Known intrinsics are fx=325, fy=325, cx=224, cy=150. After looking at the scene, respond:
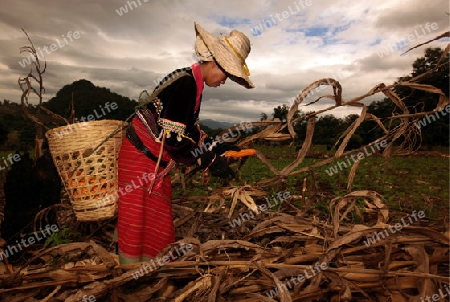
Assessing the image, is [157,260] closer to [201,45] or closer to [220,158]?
[220,158]

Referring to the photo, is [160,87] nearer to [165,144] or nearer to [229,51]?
[165,144]

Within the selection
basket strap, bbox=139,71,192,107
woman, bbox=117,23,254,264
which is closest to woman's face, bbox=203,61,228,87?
woman, bbox=117,23,254,264

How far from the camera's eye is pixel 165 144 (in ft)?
7.00

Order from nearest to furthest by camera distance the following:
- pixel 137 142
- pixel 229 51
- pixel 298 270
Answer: pixel 298 270 → pixel 229 51 → pixel 137 142

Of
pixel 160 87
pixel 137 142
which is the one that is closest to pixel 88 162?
pixel 137 142

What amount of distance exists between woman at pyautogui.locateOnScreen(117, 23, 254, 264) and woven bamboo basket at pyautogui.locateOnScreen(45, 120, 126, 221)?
112mm

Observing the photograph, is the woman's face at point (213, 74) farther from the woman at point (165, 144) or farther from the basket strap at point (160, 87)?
the basket strap at point (160, 87)

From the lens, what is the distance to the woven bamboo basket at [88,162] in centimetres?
204

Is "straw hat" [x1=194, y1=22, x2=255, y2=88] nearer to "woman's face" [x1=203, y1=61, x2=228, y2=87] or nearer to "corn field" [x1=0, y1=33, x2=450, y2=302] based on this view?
"woman's face" [x1=203, y1=61, x2=228, y2=87]

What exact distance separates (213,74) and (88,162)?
3.27 ft

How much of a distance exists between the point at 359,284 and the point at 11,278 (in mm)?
1849

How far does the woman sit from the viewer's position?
208cm

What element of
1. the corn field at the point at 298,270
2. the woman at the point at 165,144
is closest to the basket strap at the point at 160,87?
the woman at the point at 165,144

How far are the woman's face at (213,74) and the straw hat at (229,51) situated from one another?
47 millimetres
